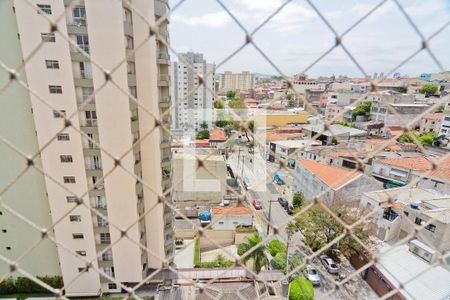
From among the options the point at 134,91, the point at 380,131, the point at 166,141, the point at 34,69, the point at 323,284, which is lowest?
the point at 323,284

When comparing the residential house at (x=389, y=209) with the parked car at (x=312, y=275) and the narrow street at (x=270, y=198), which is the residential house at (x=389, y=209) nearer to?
the narrow street at (x=270, y=198)

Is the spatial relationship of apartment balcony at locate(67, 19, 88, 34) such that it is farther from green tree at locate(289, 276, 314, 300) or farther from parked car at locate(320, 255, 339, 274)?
parked car at locate(320, 255, 339, 274)

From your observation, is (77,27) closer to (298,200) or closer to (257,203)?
(257,203)

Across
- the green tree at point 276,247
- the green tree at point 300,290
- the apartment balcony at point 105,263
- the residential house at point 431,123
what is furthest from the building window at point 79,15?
the residential house at point 431,123

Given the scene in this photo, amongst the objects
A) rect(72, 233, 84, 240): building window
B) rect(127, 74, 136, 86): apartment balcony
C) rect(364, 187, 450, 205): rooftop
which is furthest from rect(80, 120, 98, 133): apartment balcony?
rect(364, 187, 450, 205): rooftop

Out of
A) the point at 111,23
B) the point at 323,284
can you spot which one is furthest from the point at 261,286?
the point at 111,23

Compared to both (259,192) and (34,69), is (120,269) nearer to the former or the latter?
(34,69)
